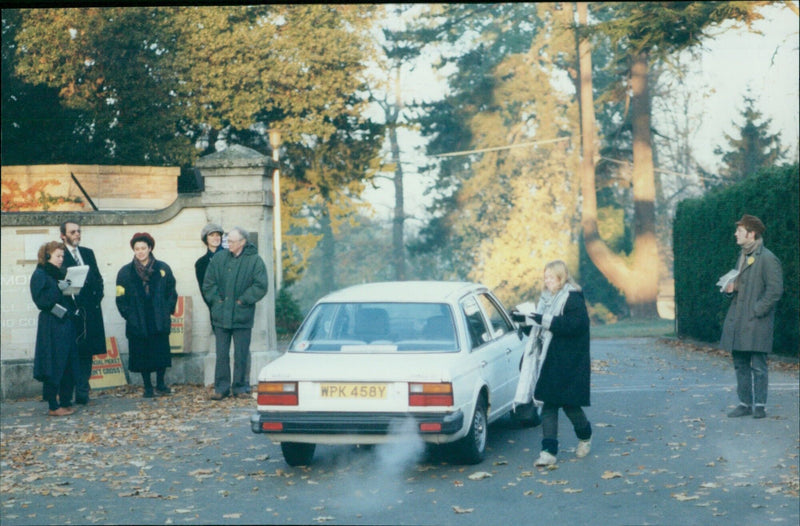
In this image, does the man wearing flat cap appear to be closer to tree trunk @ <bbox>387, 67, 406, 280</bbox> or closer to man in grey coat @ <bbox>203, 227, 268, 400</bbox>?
man in grey coat @ <bbox>203, 227, 268, 400</bbox>

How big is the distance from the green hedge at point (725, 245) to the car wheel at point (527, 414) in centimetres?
688

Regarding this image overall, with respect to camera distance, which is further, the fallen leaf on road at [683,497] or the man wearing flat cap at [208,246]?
the man wearing flat cap at [208,246]

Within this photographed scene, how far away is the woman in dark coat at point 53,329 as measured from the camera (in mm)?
11969

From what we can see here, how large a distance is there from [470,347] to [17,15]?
21364 millimetres

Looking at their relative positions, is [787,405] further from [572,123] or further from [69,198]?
[572,123]

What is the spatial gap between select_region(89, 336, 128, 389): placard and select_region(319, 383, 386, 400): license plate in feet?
22.7

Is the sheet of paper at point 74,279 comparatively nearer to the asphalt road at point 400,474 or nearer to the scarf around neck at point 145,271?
the scarf around neck at point 145,271

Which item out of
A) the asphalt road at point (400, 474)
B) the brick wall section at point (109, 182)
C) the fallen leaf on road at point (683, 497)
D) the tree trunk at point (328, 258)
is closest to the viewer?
the asphalt road at point (400, 474)

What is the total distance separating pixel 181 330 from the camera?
579 inches

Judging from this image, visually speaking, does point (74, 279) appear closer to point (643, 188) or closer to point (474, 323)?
point (474, 323)

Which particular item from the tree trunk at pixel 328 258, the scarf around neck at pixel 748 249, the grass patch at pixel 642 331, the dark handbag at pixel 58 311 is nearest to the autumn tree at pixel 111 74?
the grass patch at pixel 642 331

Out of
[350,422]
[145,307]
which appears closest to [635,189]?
[145,307]

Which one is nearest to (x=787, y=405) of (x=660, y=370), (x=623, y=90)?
(x=660, y=370)

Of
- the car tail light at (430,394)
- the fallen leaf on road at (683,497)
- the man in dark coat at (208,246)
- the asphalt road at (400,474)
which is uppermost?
the man in dark coat at (208,246)
